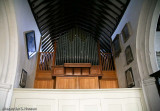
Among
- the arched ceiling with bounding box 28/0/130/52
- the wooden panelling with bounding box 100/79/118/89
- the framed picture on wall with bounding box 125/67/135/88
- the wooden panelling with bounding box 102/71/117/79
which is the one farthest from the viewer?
the wooden panelling with bounding box 102/71/117/79

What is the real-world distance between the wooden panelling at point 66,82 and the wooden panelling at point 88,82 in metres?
0.24

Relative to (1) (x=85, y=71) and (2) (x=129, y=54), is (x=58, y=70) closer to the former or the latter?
(1) (x=85, y=71)

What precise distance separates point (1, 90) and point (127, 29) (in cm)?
422

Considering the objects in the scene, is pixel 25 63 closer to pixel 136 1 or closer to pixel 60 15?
pixel 60 15

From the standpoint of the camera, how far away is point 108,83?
5.50 meters

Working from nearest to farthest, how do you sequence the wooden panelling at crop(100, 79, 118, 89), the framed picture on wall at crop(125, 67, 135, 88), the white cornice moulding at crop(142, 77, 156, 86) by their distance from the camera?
1. the white cornice moulding at crop(142, 77, 156, 86)
2. the framed picture on wall at crop(125, 67, 135, 88)
3. the wooden panelling at crop(100, 79, 118, 89)

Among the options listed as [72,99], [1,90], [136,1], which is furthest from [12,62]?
[136,1]

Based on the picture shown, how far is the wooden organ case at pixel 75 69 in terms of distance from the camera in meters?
5.06

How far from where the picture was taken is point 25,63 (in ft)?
14.5

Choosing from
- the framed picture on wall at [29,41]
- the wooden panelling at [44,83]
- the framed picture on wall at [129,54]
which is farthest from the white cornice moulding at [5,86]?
the framed picture on wall at [129,54]

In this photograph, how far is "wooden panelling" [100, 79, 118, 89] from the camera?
545 cm

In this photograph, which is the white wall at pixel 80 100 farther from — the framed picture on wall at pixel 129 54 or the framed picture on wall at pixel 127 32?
the framed picture on wall at pixel 127 32

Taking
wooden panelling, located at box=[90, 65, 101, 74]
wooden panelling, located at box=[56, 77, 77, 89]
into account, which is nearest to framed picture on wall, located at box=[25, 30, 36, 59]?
wooden panelling, located at box=[56, 77, 77, 89]

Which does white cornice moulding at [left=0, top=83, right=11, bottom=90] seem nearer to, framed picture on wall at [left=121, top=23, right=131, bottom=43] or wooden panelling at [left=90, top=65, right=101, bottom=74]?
wooden panelling at [left=90, top=65, right=101, bottom=74]
